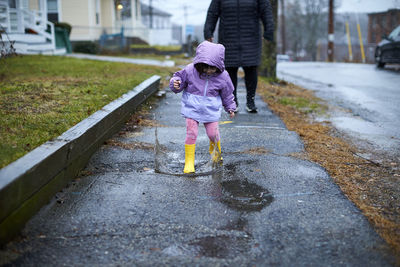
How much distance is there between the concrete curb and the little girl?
91cm

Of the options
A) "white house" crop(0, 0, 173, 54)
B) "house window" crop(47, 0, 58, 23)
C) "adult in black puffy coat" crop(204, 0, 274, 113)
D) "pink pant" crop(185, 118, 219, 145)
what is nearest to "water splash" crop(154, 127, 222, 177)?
"pink pant" crop(185, 118, 219, 145)

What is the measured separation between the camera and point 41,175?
3.02 m

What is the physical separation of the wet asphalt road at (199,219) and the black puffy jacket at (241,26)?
2493 millimetres

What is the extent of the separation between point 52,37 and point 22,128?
16582 millimetres

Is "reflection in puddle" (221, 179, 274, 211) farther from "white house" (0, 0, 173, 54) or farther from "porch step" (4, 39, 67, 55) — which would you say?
"porch step" (4, 39, 67, 55)

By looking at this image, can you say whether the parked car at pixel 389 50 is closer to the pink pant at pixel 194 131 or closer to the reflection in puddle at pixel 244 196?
the pink pant at pixel 194 131

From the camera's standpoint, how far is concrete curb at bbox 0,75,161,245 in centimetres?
258

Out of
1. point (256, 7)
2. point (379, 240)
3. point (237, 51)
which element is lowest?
point (379, 240)

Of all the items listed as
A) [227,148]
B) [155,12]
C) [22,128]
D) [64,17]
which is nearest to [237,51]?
[227,148]

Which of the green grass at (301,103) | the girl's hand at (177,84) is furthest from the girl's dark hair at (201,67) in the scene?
the green grass at (301,103)

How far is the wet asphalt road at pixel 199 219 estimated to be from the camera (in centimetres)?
249

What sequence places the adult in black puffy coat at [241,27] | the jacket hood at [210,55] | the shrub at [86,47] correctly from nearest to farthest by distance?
the jacket hood at [210,55] < the adult in black puffy coat at [241,27] < the shrub at [86,47]

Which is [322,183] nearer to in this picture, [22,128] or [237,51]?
[22,128]

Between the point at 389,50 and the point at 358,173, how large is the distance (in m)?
14.8
